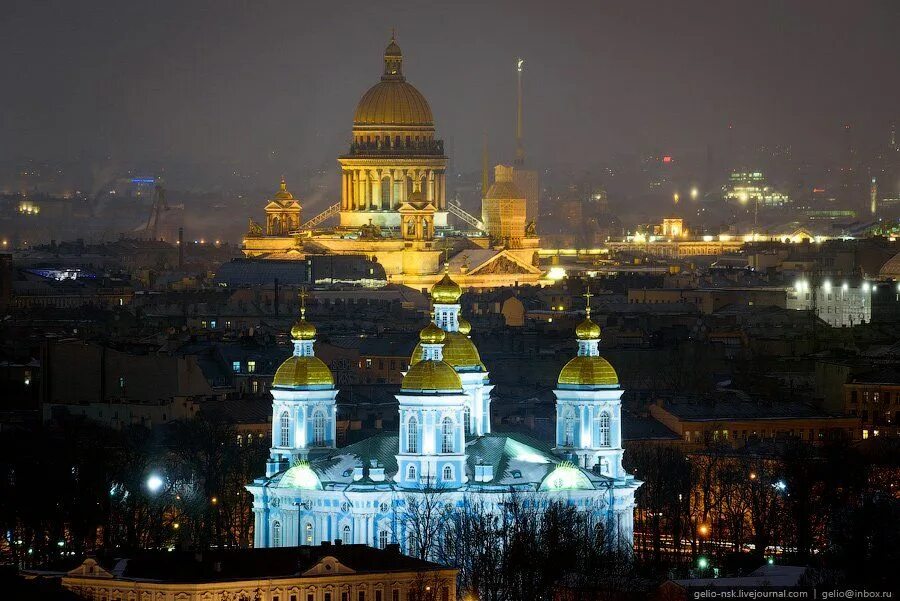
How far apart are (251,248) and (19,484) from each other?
71.5 meters

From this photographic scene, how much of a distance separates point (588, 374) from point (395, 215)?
236 feet

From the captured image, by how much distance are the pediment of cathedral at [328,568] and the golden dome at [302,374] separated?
10655 millimetres

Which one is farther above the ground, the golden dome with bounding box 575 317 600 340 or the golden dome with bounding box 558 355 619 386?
the golden dome with bounding box 575 317 600 340

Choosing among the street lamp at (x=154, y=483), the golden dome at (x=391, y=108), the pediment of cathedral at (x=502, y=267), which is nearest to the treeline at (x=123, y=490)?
the street lamp at (x=154, y=483)

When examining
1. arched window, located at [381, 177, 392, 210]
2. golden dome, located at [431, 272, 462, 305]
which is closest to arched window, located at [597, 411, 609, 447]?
golden dome, located at [431, 272, 462, 305]

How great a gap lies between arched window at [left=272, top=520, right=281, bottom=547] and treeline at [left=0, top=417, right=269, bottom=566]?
1.07 m

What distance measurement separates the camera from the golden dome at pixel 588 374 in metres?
65.3

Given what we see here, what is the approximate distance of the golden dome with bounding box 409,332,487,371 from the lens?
218ft

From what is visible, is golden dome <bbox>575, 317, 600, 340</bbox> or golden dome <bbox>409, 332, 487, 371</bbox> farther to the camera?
golden dome <bbox>409, 332, 487, 371</bbox>

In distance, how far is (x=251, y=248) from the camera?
454ft

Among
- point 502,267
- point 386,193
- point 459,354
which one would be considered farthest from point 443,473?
point 386,193

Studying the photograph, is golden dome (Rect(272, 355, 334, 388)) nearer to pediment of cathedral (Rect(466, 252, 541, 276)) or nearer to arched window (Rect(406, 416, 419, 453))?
arched window (Rect(406, 416, 419, 453))

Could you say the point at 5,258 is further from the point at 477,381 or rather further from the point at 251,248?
the point at 477,381

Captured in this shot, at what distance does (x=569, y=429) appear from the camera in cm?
6562
